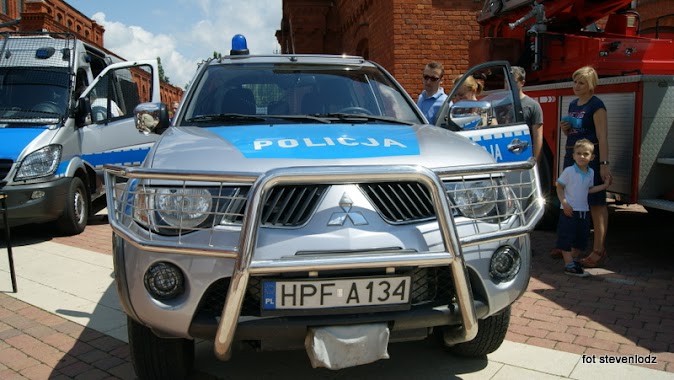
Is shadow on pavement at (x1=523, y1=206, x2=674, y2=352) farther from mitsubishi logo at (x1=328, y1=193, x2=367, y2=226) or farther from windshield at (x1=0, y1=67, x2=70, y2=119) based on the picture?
windshield at (x1=0, y1=67, x2=70, y2=119)

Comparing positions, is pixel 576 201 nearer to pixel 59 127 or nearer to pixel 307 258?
pixel 307 258

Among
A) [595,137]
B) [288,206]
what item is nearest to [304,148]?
[288,206]

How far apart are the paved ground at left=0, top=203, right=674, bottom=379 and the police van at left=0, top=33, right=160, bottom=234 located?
100cm

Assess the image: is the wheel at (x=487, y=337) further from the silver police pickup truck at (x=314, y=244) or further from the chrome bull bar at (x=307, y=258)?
the chrome bull bar at (x=307, y=258)

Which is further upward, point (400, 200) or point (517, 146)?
point (517, 146)

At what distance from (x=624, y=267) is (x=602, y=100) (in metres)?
1.67

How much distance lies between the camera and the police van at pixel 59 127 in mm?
6645

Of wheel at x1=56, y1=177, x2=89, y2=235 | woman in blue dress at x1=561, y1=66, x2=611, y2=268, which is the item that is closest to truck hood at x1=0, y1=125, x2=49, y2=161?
wheel at x1=56, y1=177, x2=89, y2=235

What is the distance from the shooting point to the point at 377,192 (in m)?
2.48

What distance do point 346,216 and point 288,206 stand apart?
25 cm

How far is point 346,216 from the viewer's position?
240 centimetres

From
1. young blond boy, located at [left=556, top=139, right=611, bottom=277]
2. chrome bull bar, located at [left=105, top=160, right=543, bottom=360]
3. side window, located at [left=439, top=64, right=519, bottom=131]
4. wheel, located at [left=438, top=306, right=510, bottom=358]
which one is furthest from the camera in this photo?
young blond boy, located at [left=556, top=139, right=611, bottom=277]

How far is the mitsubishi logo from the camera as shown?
2.38 meters

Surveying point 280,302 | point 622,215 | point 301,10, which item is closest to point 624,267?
point 622,215
